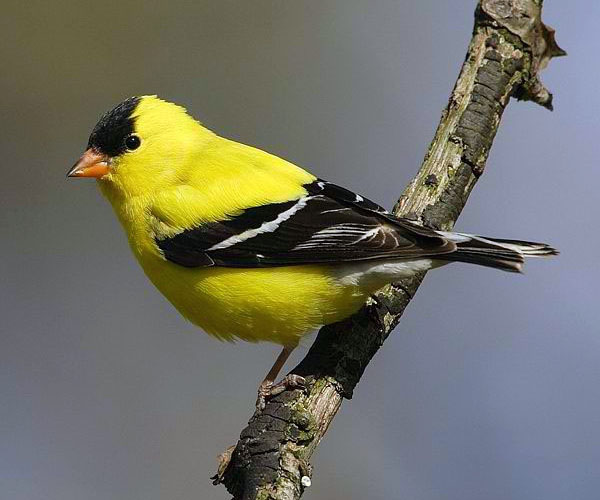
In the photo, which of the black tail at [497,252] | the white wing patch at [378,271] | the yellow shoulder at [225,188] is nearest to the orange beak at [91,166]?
the yellow shoulder at [225,188]

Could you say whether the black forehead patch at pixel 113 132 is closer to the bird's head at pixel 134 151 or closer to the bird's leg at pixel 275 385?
the bird's head at pixel 134 151

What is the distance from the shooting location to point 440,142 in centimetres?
365

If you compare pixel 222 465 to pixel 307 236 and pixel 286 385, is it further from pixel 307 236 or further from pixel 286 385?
pixel 307 236

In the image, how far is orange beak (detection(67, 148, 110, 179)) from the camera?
3561mm

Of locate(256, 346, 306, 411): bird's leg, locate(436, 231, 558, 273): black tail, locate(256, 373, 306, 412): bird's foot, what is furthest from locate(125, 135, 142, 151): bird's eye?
locate(436, 231, 558, 273): black tail

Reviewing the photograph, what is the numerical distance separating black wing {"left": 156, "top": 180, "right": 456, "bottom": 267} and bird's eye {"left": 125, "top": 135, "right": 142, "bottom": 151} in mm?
516

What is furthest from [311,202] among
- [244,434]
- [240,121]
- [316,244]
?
[240,121]

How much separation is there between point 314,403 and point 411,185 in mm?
1146

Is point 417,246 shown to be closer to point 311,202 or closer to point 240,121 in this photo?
point 311,202

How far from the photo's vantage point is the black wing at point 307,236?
3.03m

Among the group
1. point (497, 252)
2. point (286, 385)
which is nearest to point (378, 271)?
point (497, 252)

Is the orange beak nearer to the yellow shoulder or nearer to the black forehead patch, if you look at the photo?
the black forehead patch

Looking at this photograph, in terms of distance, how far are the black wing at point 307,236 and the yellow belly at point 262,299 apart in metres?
0.05

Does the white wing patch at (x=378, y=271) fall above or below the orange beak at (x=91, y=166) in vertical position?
above
